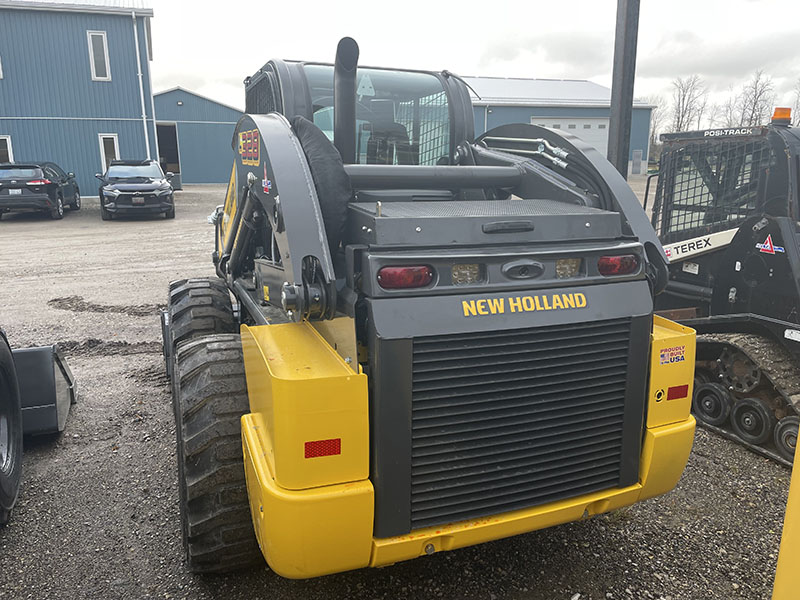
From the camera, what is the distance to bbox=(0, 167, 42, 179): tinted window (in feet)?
55.2

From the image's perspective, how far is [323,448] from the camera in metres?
2.31

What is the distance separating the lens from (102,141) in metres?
22.1

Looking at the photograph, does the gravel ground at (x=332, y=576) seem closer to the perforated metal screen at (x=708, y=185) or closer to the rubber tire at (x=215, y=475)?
the rubber tire at (x=215, y=475)

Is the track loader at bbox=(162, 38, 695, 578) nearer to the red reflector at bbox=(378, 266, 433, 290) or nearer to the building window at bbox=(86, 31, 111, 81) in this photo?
the red reflector at bbox=(378, 266, 433, 290)

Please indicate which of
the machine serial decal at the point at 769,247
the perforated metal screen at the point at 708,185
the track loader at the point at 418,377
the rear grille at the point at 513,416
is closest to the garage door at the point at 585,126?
the perforated metal screen at the point at 708,185

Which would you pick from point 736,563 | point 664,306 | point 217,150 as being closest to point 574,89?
point 217,150

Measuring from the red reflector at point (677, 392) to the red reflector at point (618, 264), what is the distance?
1.81 feet

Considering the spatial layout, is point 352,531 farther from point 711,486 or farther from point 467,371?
point 711,486

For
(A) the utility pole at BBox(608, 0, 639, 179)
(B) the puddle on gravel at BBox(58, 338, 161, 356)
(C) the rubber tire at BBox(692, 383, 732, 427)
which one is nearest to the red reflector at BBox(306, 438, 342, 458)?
(C) the rubber tire at BBox(692, 383, 732, 427)

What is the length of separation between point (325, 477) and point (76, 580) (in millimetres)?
1643

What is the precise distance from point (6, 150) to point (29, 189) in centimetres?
567

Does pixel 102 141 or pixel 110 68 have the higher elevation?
pixel 110 68

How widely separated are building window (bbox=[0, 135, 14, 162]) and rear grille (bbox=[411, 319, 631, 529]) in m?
23.3

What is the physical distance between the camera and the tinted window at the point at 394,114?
13.4ft
